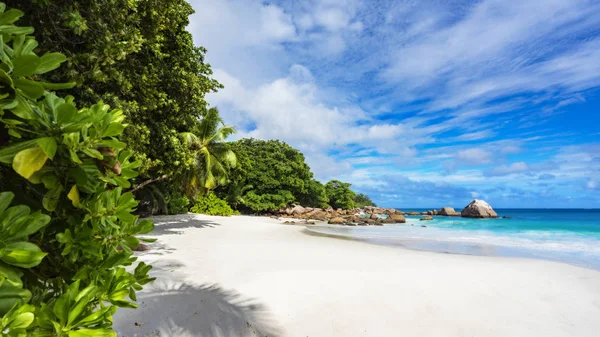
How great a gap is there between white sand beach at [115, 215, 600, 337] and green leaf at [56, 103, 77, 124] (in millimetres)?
3279

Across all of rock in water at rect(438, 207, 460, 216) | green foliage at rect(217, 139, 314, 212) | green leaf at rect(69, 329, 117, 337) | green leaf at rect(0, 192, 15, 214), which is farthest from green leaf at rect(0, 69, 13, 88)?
rock in water at rect(438, 207, 460, 216)

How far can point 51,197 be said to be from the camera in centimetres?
114

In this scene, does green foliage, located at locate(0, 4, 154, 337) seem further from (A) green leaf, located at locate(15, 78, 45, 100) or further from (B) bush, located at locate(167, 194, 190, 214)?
(B) bush, located at locate(167, 194, 190, 214)

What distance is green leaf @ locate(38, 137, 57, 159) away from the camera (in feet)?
2.97

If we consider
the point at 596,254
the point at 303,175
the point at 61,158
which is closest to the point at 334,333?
the point at 61,158

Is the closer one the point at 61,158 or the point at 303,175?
the point at 61,158

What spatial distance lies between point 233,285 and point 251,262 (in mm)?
1849

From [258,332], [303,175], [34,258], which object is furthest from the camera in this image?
[303,175]

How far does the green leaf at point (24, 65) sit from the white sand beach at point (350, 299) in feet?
11.2

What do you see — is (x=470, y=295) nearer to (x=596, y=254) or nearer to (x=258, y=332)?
(x=258, y=332)

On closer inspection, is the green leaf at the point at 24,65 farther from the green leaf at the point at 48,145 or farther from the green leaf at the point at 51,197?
the green leaf at the point at 51,197

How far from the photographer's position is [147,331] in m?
3.42

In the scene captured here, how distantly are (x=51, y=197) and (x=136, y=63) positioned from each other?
27.0 ft

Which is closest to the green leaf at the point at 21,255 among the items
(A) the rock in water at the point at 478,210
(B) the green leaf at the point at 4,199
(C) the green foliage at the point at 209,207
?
(B) the green leaf at the point at 4,199
